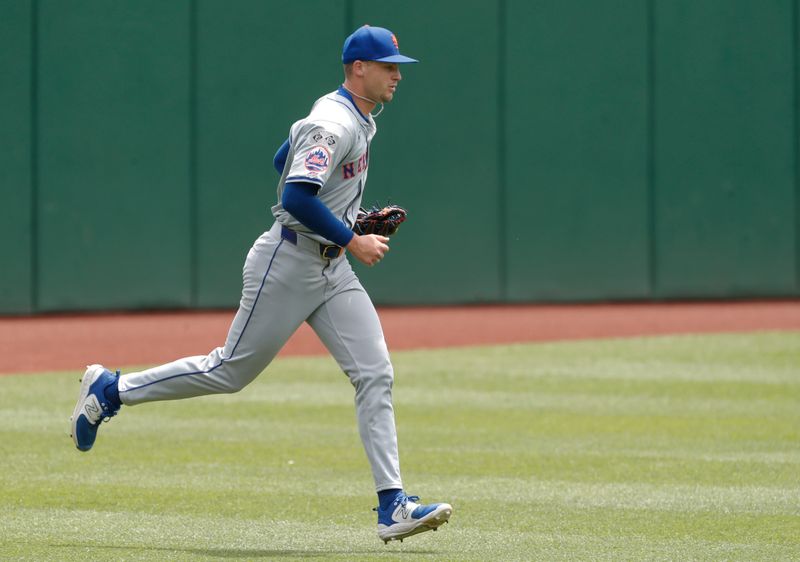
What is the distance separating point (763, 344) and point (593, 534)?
973cm

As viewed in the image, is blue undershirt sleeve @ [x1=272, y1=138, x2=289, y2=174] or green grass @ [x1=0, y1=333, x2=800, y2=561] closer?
green grass @ [x1=0, y1=333, x2=800, y2=561]

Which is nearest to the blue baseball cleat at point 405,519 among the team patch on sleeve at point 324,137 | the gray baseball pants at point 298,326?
the gray baseball pants at point 298,326

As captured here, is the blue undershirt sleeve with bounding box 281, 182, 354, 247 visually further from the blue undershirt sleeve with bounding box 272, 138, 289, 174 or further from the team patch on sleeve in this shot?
the blue undershirt sleeve with bounding box 272, 138, 289, 174

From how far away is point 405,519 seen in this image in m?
6.32

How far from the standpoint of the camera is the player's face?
6.64m

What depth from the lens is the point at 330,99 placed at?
668 centimetres

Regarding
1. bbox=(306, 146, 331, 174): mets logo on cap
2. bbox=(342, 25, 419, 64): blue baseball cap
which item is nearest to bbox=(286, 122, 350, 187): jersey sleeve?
bbox=(306, 146, 331, 174): mets logo on cap

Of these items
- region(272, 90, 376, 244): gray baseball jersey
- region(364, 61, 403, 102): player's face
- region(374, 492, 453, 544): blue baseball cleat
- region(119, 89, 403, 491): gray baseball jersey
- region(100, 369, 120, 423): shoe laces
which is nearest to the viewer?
region(374, 492, 453, 544): blue baseball cleat

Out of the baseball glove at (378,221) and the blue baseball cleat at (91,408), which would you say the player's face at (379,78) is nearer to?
the baseball glove at (378,221)

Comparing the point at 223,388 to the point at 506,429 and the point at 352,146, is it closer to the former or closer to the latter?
the point at 352,146

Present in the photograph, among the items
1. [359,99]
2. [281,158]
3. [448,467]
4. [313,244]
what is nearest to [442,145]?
[448,467]

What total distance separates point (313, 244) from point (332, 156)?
0.47 m

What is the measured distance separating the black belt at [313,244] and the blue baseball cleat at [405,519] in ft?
3.48

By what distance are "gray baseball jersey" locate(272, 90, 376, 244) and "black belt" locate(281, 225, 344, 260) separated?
35 mm
